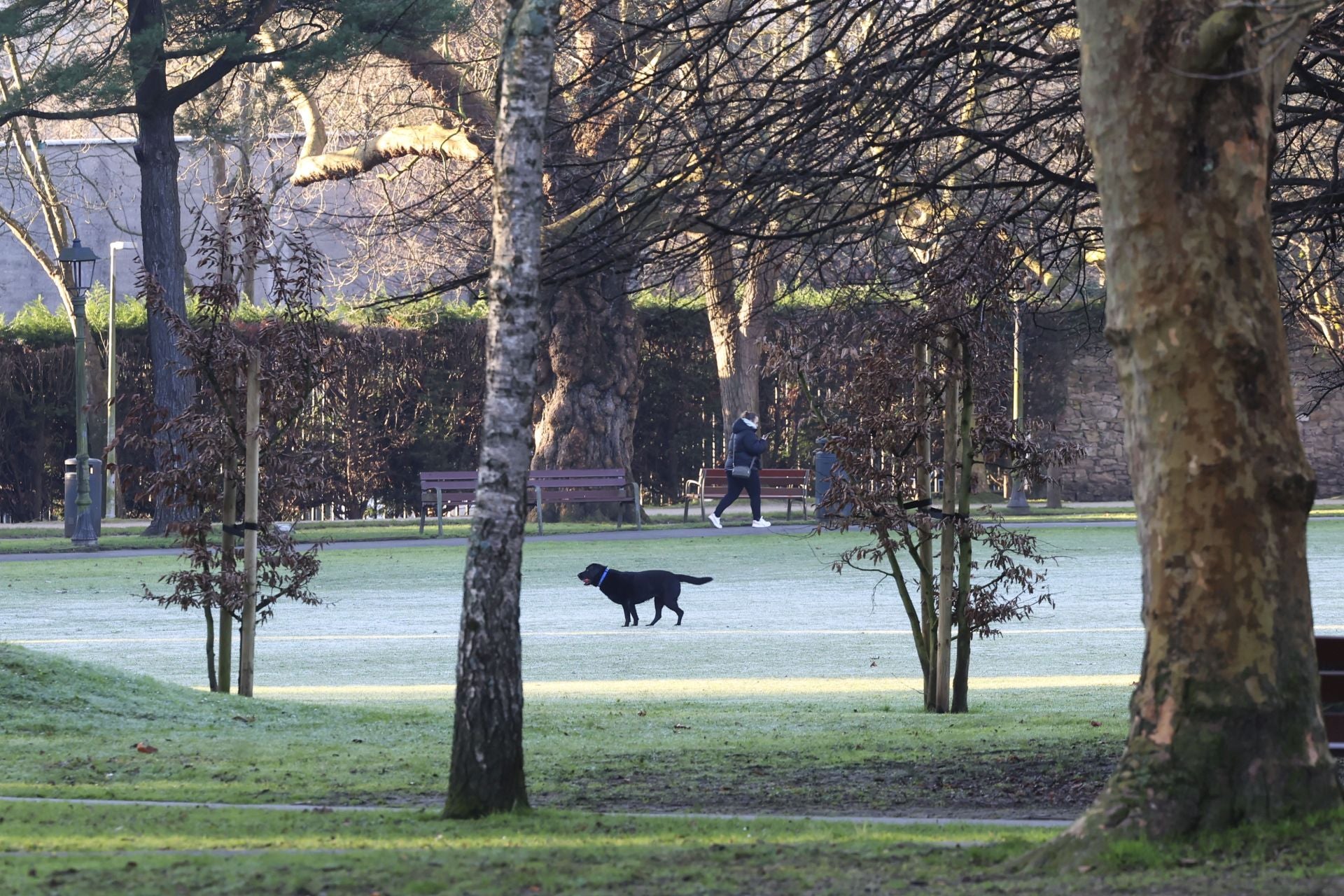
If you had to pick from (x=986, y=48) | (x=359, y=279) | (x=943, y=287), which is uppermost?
(x=359, y=279)

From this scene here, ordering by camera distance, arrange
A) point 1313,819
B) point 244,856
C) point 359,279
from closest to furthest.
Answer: point 1313,819
point 244,856
point 359,279

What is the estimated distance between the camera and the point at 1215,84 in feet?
17.5

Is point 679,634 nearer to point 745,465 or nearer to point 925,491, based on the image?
point 925,491

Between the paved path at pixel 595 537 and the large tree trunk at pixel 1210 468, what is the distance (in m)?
20.6

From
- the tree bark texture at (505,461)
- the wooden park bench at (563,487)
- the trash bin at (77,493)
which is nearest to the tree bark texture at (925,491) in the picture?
the tree bark texture at (505,461)

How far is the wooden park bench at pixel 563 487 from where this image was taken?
29.4 metres

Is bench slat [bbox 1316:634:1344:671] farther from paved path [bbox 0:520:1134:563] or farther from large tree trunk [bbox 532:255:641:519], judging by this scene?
large tree trunk [bbox 532:255:641:519]

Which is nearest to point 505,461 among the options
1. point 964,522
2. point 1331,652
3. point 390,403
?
point 1331,652

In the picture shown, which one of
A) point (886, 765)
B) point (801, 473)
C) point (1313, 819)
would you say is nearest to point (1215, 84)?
point (1313, 819)

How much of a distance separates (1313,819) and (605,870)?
2110 mm

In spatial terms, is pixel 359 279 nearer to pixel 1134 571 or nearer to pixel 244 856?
pixel 1134 571

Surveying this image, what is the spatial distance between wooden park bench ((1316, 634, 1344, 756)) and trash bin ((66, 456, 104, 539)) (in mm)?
22399

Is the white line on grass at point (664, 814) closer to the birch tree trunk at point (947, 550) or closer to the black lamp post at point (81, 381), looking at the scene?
the birch tree trunk at point (947, 550)

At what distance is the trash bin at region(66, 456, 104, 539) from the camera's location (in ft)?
88.5
